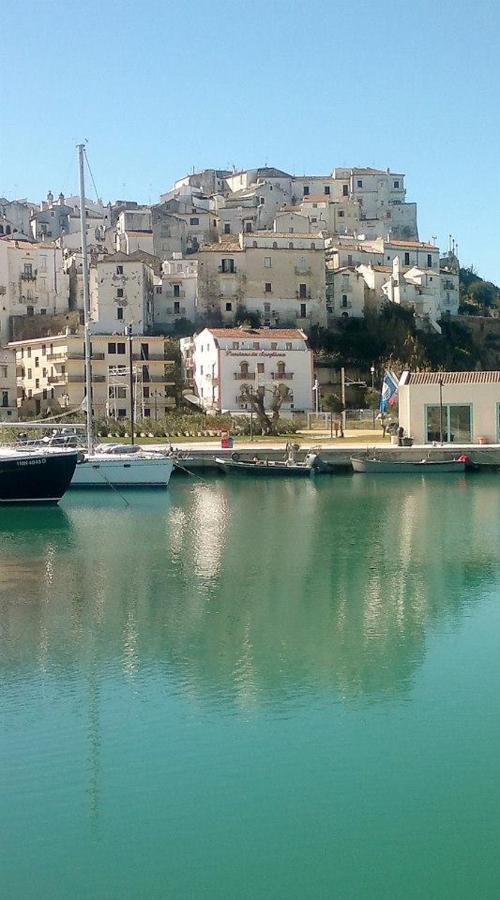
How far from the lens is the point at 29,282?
87.7 meters

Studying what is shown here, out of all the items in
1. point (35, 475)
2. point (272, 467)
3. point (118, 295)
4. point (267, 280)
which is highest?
point (267, 280)

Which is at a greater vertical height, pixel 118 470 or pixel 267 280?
pixel 267 280

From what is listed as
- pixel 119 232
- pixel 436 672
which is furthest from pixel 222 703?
pixel 119 232

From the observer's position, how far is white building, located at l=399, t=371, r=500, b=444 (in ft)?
176

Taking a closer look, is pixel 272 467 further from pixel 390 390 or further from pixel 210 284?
pixel 210 284

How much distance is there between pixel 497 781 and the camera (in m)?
12.6

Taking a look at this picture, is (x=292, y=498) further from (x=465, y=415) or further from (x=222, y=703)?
(x=222, y=703)

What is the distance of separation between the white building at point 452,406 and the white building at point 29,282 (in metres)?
42.7

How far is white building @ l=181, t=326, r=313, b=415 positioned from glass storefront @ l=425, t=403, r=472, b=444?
20.2 metres

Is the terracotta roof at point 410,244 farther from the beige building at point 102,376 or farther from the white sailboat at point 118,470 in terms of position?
the white sailboat at point 118,470

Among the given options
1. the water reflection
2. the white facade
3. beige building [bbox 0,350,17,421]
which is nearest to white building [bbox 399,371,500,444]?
the water reflection

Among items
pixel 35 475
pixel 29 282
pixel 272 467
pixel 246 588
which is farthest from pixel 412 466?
pixel 29 282

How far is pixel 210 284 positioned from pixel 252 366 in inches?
625

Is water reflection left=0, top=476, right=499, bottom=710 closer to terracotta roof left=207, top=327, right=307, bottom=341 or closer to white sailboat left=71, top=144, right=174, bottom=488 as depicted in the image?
white sailboat left=71, top=144, right=174, bottom=488
